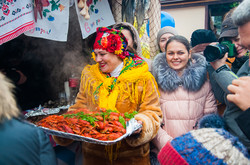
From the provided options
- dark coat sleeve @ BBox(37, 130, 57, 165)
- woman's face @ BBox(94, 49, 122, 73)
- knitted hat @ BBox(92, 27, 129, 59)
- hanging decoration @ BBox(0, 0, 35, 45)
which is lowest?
dark coat sleeve @ BBox(37, 130, 57, 165)

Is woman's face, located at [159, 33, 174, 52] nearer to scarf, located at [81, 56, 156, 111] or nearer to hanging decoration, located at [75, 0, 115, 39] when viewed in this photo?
hanging decoration, located at [75, 0, 115, 39]

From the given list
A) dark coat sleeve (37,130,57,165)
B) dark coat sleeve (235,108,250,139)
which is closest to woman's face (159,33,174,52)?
dark coat sleeve (235,108,250,139)

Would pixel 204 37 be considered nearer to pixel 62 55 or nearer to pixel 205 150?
pixel 205 150

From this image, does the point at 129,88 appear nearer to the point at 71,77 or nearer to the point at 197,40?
the point at 197,40

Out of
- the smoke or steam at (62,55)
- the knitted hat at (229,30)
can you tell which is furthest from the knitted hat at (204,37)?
the smoke or steam at (62,55)

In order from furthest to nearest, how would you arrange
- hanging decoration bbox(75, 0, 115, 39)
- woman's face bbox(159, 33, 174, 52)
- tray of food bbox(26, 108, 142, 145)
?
woman's face bbox(159, 33, 174, 52) → hanging decoration bbox(75, 0, 115, 39) → tray of food bbox(26, 108, 142, 145)

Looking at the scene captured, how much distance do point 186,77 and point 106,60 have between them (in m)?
1.03

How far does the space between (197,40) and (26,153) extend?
2770 millimetres

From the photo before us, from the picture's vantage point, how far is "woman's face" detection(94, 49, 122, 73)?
2.22 m

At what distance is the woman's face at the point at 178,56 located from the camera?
2482mm

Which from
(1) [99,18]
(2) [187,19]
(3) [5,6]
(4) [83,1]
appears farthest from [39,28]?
(2) [187,19]

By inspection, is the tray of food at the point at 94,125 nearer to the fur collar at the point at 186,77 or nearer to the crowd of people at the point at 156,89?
the crowd of people at the point at 156,89

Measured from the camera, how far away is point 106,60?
2.22 metres

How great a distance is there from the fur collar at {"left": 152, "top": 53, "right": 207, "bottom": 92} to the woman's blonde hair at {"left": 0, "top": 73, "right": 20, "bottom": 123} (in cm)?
184
